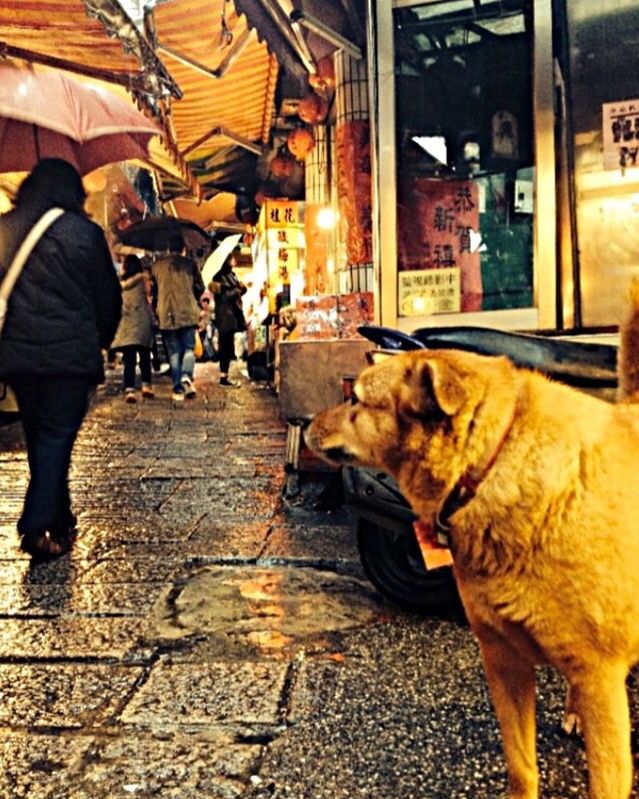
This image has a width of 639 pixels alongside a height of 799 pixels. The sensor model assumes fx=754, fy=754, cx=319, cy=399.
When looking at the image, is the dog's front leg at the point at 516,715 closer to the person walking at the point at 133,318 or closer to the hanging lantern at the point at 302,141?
the person walking at the point at 133,318

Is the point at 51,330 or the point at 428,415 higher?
the point at 51,330

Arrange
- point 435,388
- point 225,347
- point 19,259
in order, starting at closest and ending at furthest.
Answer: point 435,388 < point 19,259 < point 225,347

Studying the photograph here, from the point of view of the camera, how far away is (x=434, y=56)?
258 inches

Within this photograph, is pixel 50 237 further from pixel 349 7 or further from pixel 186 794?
pixel 349 7

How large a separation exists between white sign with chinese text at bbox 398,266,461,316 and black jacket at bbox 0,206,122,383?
2680mm

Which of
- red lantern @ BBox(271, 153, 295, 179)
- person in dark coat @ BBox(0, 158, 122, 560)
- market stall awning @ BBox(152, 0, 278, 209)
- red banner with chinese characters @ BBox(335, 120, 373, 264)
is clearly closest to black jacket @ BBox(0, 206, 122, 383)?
person in dark coat @ BBox(0, 158, 122, 560)

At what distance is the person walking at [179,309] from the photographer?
13.0 m

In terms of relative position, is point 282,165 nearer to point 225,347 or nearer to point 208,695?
point 225,347

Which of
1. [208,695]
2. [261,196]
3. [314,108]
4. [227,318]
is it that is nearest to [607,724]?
[208,695]

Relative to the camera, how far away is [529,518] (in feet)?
6.56

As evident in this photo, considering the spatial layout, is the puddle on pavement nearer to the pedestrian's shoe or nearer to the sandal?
the sandal

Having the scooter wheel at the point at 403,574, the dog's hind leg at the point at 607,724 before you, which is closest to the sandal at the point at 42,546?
the scooter wheel at the point at 403,574

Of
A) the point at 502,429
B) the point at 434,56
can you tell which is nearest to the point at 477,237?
the point at 434,56

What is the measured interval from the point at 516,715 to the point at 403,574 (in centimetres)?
177
